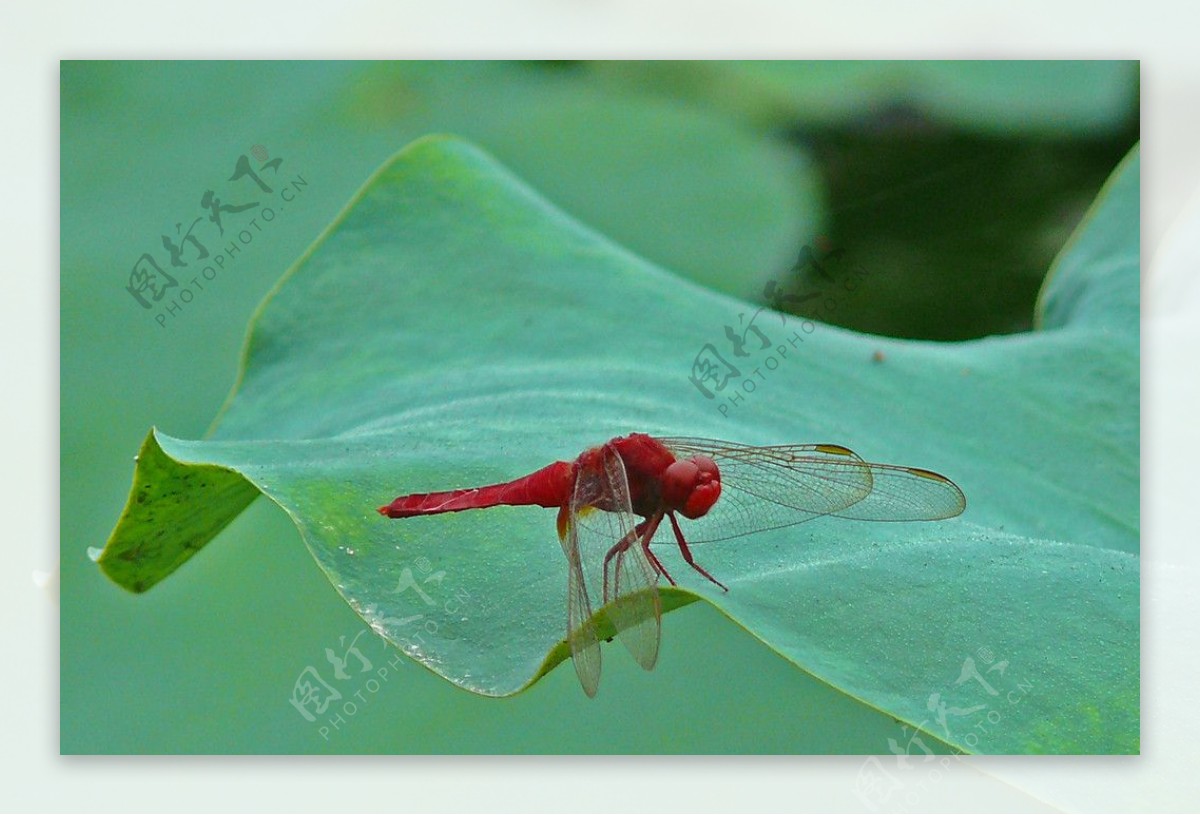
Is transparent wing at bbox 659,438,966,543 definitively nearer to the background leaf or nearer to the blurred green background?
the background leaf

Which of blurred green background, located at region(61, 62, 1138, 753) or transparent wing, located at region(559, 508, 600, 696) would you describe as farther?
blurred green background, located at region(61, 62, 1138, 753)

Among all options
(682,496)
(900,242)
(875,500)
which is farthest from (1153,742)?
(900,242)

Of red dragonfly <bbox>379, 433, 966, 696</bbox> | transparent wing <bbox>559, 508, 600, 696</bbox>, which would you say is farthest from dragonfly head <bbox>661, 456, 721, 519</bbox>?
transparent wing <bbox>559, 508, 600, 696</bbox>

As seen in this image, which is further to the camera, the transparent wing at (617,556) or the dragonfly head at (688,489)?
the dragonfly head at (688,489)

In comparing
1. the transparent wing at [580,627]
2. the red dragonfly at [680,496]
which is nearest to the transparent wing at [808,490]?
the red dragonfly at [680,496]

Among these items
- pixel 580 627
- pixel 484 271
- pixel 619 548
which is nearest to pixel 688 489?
pixel 619 548

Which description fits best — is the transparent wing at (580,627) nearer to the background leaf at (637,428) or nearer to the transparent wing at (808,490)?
the background leaf at (637,428)
